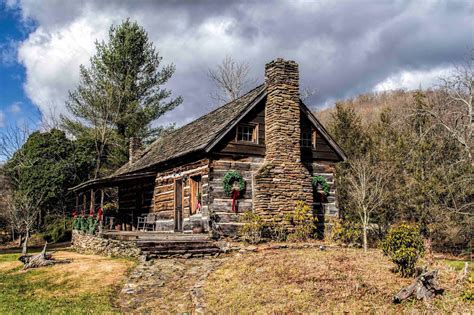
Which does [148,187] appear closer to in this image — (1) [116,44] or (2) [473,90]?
(2) [473,90]

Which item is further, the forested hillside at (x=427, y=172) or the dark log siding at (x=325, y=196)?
the forested hillside at (x=427, y=172)

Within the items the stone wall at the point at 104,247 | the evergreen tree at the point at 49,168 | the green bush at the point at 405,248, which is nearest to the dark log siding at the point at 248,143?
the stone wall at the point at 104,247

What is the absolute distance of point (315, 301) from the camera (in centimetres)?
878

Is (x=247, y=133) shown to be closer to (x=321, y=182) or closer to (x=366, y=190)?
(x=321, y=182)

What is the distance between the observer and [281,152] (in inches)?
699

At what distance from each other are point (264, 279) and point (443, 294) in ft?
12.8

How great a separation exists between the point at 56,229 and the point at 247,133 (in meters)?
17.9

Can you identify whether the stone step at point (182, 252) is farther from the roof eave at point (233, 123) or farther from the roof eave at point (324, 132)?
the roof eave at point (324, 132)

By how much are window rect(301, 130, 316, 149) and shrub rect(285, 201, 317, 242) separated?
3562mm

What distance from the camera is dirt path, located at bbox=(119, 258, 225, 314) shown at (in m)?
9.77

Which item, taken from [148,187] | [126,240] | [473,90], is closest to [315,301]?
[126,240]

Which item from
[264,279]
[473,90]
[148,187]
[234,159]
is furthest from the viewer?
[148,187]

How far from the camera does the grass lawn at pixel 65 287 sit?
9970 millimetres

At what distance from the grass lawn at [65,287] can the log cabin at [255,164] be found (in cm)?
449
